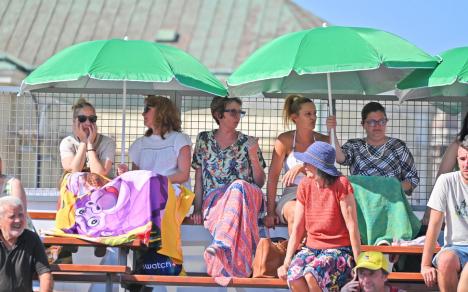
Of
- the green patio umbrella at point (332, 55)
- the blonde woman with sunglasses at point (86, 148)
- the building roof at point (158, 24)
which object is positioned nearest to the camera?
the green patio umbrella at point (332, 55)

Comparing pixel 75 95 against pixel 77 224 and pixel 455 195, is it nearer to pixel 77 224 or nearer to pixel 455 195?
pixel 77 224

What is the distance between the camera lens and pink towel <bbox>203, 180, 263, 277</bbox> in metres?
8.30

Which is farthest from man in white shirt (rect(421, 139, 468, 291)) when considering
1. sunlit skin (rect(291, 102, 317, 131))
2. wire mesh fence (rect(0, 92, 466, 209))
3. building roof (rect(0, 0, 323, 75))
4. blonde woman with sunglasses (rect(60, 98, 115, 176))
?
building roof (rect(0, 0, 323, 75))

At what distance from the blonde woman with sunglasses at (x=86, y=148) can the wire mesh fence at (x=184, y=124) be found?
1.17 metres

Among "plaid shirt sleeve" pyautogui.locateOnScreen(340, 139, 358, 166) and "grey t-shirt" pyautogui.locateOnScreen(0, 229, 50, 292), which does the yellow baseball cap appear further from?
"grey t-shirt" pyautogui.locateOnScreen(0, 229, 50, 292)

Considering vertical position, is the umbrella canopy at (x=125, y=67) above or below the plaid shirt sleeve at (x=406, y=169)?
above

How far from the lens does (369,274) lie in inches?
298

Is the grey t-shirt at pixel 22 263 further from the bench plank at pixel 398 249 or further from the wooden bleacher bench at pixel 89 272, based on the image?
the bench plank at pixel 398 249

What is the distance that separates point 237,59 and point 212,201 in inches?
1297

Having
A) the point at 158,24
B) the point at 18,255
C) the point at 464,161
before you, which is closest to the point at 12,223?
the point at 18,255

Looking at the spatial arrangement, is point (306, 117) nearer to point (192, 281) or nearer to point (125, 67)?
point (125, 67)

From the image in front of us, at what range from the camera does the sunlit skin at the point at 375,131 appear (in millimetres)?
9039

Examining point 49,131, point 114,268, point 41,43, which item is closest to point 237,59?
point 41,43

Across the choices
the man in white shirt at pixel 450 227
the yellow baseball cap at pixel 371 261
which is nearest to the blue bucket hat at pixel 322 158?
the yellow baseball cap at pixel 371 261
